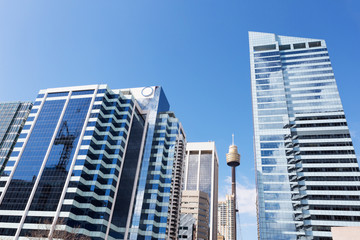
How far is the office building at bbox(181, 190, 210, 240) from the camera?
181m

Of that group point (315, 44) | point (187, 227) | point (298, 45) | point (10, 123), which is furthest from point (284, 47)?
point (10, 123)

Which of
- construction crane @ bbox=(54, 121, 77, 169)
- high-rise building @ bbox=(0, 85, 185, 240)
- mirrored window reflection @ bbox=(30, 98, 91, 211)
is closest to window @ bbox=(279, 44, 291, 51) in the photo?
high-rise building @ bbox=(0, 85, 185, 240)

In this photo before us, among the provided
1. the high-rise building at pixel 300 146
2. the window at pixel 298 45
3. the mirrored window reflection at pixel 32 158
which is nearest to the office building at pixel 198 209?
the high-rise building at pixel 300 146

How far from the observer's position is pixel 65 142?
303ft

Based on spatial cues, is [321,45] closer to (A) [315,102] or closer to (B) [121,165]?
(A) [315,102]

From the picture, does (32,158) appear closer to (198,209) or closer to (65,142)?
(65,142)

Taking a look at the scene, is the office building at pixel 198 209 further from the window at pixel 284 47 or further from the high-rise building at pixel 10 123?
the high-rise building at pixel 10 123

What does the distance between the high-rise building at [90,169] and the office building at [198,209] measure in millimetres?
81281

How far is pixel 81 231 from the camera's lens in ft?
251

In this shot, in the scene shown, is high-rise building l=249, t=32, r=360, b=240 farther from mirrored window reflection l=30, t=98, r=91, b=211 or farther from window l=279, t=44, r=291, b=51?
mirrored window reflection l=30, t=98, r=91, b=211

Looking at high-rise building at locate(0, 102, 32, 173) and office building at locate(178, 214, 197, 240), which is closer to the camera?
high-rise building at locate(0, 102, 32, 173)

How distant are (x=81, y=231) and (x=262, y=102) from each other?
10319 cm

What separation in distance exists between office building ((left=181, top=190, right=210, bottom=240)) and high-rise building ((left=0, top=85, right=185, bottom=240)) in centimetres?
8128

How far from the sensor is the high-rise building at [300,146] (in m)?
109
